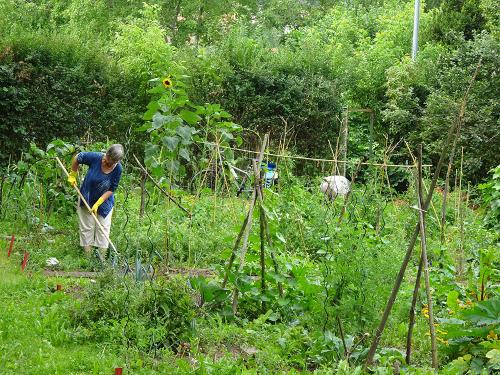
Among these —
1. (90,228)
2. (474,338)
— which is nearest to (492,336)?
(474,338)

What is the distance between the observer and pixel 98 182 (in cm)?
906

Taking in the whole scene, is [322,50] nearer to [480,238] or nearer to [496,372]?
[480,238]

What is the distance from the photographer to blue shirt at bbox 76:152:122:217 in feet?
29.7

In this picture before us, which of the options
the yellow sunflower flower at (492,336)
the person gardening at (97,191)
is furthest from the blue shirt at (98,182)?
the yellow sunflower flower at (492,336)

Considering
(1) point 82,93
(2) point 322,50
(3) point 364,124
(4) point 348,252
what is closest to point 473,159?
(2) point 322,50

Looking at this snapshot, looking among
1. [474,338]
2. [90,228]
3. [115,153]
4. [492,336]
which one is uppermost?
[115,153]

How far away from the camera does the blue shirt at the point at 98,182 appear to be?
9062 millimetres

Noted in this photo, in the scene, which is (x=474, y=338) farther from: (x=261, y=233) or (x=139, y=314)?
(x=139, y=314)

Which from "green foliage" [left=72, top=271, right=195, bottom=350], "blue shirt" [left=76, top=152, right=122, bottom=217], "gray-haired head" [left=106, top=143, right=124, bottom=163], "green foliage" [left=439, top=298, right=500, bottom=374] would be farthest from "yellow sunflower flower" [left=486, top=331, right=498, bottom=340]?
"blue shirt" [left=76, top=152, right=122, bottom=217]

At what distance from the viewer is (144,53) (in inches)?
677

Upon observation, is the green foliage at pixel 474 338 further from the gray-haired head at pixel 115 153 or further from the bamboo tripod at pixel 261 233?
the gray-haired head at pixel 115 153

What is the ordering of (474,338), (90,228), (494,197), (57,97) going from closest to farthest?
(474,338)
(90,228)
(494,197)
(57,97)

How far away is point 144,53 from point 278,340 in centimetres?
1216

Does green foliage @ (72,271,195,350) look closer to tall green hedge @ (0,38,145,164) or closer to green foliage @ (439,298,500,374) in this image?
green foliage @ (439,298,500,374)
